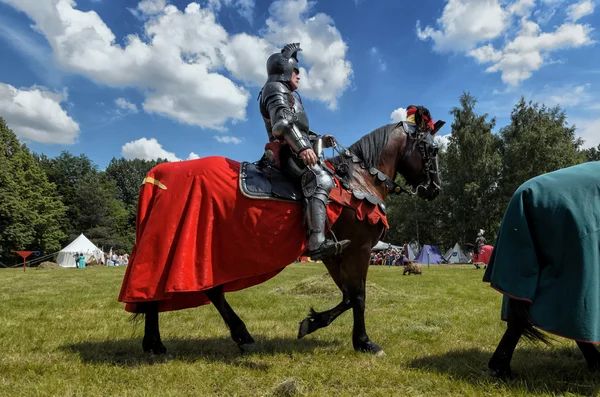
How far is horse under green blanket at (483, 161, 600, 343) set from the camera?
3027 mm

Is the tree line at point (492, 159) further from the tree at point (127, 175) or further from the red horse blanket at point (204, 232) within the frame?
the tree at point (127, 175)

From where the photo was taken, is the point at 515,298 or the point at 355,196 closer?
the point at 515,298

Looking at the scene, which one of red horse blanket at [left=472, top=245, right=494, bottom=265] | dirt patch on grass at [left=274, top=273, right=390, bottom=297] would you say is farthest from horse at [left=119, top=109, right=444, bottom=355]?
red horse blanket at [left=472, top=245, right=494, bottom=265]

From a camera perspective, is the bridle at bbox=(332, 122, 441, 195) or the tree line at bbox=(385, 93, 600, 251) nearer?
the bridle at bbox=(332, 122, 441, 195)

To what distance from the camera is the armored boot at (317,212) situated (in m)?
4.14

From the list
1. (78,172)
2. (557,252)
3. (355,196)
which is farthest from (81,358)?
(78,172)

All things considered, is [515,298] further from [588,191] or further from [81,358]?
[81,358]

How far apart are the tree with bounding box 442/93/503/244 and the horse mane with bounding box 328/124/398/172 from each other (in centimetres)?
3994

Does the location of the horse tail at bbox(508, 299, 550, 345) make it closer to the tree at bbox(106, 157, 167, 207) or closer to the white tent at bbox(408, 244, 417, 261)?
the white tent at bbox(408, 244, 417, 261)

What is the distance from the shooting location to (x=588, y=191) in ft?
10.6

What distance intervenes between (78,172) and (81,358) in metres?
73.1

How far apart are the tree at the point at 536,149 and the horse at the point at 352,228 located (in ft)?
129

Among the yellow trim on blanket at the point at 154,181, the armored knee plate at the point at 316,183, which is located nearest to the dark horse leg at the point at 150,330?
the yellow trim on blanket at the point at 154,181

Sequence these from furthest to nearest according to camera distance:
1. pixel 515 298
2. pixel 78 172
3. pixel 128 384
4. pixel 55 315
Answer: pixel 78 172 < pixel 55 315 < pixel 128 384 < pixel 515 298
